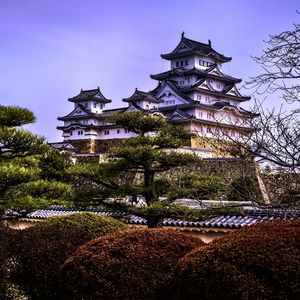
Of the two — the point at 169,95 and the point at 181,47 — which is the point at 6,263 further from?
the point at 181,47

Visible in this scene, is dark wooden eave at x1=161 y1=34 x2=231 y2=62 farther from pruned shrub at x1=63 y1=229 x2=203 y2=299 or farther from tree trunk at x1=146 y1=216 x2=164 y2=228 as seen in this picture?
A: pruned shrub at x1=63 y1=229 x2=203 y2=299

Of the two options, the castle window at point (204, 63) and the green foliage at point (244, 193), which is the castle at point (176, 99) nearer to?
the castle window at point (204, 63)

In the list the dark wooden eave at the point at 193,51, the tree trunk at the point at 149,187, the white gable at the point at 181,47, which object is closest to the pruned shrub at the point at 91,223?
the tree trunk at the point at 149,187

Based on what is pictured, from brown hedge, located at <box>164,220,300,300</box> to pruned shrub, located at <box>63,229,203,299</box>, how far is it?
0.69m

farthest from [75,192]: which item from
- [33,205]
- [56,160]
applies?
[33,205]

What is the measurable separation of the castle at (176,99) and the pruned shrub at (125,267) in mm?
29830

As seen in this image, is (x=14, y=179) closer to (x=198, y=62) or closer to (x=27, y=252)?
(x=27, y=252)

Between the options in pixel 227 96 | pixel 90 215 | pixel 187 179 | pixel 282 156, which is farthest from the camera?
pixel 227 96

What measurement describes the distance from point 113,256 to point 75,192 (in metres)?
6.21

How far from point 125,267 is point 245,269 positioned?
1658mm

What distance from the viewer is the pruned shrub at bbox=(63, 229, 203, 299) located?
5.11m

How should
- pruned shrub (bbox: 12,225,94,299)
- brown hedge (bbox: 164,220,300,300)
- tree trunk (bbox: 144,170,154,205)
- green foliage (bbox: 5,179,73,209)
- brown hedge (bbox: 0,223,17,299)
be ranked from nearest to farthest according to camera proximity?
brown hedge (bbox: 164,220,300,300)
pruned shrub (bbox: 12,225,94,299)
brown hedge (bbox: 0,223,17,299)
green foliage (bbox: 5,179,73,209)
tree trunk (bbox: 144,170,154,205)

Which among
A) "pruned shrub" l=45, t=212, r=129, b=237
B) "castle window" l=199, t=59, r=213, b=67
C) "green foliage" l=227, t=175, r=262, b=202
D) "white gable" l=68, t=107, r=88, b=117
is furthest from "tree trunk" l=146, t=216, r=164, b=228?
"white gable" l=68, t=107, r=88, b=117

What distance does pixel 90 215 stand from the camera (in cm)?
810
